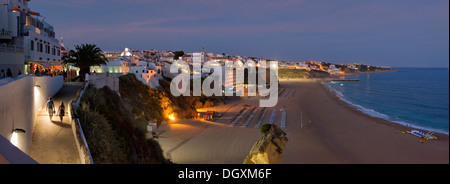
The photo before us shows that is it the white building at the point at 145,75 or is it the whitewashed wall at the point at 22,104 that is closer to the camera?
the whitewashed wall at the point at 22,104

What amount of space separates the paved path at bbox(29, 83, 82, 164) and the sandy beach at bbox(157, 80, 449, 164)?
21.8 ft

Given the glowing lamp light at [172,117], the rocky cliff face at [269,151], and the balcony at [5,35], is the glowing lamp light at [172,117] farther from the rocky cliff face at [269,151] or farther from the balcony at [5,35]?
the rocky cliff face at [269,151]

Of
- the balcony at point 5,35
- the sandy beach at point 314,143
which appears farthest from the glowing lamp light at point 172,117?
the balcony at point 5,35

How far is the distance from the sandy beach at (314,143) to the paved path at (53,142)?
21.8ft

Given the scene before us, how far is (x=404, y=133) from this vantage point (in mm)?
20438

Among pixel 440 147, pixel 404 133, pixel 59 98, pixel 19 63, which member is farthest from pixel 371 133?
pixel 19 63

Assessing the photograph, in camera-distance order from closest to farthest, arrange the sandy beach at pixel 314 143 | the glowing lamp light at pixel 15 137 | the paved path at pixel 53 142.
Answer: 1. the glowing lamp light at pixel 15 137
2. the paved path at pixel 53 142
3. the sandy beach at pixel 314 143

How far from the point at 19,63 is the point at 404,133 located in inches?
1045

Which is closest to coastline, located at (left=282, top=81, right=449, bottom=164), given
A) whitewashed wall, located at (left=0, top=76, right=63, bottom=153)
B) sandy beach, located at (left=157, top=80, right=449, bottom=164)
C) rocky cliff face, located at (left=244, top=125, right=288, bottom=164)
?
sandy beach, located at (left=157, top=80, right=449, bottom=164)

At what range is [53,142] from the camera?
7.41 metres

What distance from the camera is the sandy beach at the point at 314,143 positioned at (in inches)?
586

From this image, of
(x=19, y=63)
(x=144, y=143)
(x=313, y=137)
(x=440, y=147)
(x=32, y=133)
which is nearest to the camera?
(x=32, y=133)
